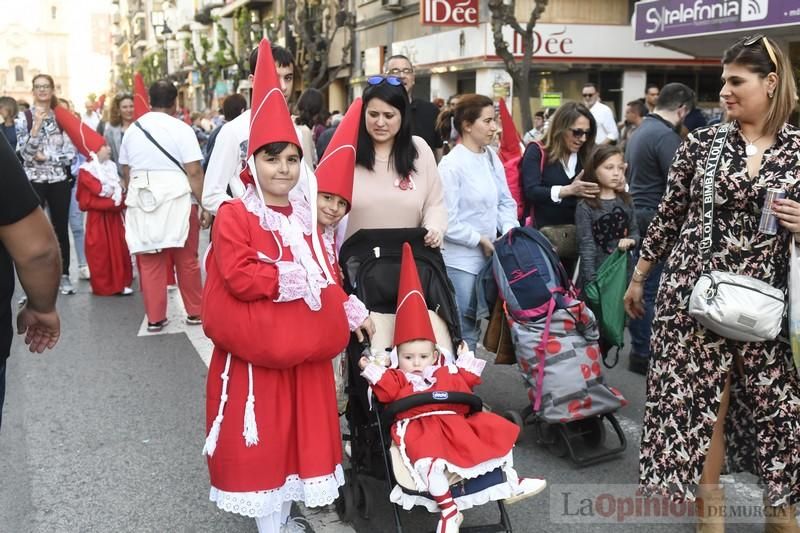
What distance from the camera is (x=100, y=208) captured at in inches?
332

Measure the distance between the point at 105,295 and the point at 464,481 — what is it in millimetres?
6409

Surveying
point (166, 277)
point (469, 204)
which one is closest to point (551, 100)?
point (166, 277)

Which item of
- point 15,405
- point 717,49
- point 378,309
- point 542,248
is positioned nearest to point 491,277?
point 542,248

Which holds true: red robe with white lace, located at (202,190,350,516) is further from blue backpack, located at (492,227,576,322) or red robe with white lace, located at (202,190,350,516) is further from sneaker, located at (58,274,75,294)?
sneaker, located at (58,274,75,294)

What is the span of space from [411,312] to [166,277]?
423cm

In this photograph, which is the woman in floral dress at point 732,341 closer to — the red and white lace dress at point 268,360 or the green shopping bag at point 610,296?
the green shopping bag at point 610,296

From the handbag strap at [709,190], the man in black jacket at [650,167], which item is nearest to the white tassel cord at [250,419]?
the handbag strap at [709,190]

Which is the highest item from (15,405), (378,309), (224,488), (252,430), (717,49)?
(717,49)

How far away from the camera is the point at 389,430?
3.32 metres

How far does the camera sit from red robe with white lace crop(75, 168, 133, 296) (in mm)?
8406

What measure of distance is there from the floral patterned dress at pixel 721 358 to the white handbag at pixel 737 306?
0.10 meters

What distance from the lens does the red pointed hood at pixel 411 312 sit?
11.3 ft

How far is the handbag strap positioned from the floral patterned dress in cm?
2

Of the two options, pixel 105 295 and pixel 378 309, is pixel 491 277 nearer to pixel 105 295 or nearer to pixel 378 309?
pixel 378 309
